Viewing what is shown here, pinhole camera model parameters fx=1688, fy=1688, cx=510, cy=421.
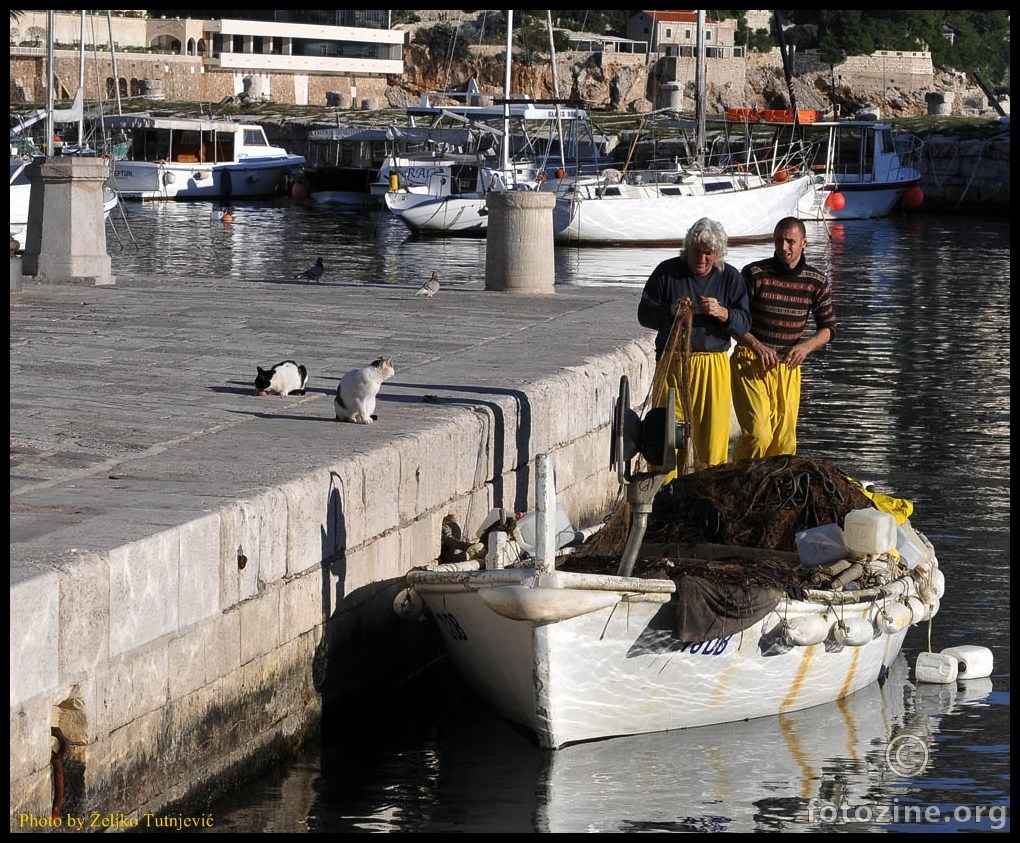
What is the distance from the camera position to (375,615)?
827cm

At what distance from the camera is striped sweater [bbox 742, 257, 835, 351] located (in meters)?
9.45

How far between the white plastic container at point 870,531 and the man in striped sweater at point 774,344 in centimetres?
140

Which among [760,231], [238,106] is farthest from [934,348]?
[238,106]

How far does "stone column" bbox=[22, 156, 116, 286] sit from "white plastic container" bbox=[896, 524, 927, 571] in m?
9.51

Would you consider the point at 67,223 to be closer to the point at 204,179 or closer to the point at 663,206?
the point at 663,206

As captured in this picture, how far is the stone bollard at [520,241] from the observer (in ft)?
52.0

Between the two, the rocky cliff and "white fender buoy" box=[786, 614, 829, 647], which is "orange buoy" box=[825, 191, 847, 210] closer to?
the rocky cliff

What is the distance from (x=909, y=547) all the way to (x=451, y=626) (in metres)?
2.49

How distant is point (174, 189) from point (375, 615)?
49.8m

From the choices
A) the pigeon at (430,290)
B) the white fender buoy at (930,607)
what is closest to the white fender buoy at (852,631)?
the white fender buoy at (930,607)

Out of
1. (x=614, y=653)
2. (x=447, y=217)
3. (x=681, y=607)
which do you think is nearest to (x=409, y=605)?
(x=614, y=653)

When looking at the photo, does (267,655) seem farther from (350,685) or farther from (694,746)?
(694,746)

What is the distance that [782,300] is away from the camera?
9.45 meters

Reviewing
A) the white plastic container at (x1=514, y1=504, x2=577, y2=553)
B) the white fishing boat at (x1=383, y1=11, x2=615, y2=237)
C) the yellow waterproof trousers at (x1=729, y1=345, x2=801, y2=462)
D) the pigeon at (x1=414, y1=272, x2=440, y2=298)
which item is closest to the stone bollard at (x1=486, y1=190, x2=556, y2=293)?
the pigeon at (x1=414, y1=272, x2=440, y2=298)
